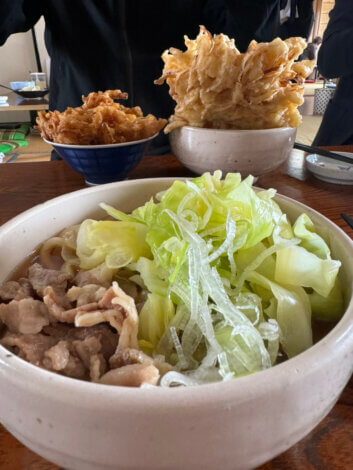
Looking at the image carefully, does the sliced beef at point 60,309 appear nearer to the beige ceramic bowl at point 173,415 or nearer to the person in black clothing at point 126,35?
the beige ceramic bowl at point 173,415

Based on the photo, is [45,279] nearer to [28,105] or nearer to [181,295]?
[181,295]

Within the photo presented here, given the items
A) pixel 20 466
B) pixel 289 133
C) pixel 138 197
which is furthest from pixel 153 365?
pixel 289 133

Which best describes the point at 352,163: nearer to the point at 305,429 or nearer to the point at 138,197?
the point at 138,197

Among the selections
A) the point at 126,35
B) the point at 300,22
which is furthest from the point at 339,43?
the point at 126,35

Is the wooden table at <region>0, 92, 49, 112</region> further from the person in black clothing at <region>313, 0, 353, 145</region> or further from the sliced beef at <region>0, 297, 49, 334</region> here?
the sliced beef at <region>0, 297, 49, 334</region>

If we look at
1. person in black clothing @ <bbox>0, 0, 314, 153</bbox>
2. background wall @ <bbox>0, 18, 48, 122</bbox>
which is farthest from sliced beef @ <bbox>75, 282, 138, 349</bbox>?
background wall @ <bbox>0, 18, 48, 122</bbox>

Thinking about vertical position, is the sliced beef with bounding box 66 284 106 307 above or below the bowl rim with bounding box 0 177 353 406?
below

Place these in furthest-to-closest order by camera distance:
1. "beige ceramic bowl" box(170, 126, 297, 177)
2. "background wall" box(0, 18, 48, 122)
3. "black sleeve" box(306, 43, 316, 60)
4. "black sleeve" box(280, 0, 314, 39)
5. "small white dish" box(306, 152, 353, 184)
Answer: "black sleeve" box(306, 43, 316, 60) < "background wall" box(0, 18, 48, 122) < "black sleeve" box(280, 0, 314, 39) < "small white dish" box(306, 152, 353, 184) < "beige ceramic bowl" box(170, 126, 297, 177)
